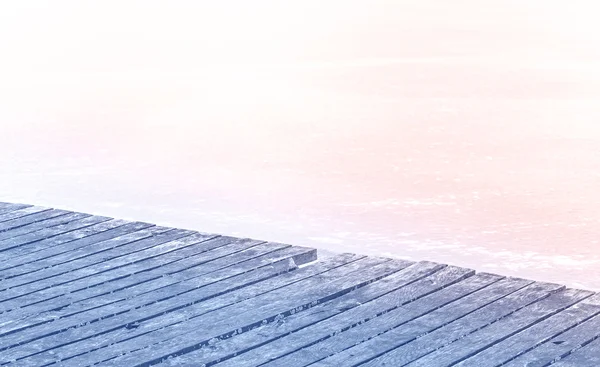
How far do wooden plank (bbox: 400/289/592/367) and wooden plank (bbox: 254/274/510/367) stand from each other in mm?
194

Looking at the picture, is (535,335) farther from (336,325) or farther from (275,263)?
(275,263)

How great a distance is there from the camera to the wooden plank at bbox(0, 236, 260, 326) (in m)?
4.13

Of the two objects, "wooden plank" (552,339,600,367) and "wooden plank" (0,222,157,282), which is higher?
"wooden plank" (0,222,157,282)

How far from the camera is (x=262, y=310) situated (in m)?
3.99

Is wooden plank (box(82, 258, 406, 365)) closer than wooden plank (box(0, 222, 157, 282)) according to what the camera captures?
Yes

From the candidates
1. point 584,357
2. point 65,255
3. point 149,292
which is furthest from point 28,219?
point 584,357

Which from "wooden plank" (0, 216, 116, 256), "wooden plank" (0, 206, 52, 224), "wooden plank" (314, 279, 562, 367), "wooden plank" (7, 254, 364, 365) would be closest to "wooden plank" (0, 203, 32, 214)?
"wooden plank" (0, 206, 52, 224)

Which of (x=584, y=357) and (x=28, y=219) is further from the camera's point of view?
(x=28, y=219)

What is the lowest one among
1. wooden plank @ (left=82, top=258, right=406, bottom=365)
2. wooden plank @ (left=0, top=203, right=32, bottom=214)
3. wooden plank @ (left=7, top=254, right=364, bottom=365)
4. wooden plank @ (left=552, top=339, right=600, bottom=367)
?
wooden plank @ (left=552, top=339, right=600, bottom=367)

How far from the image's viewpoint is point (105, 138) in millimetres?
10055

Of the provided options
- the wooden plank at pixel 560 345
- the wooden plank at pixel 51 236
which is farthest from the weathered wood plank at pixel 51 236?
the wooden plank at pixel 560 345

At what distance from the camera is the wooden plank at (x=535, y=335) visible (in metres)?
3.48

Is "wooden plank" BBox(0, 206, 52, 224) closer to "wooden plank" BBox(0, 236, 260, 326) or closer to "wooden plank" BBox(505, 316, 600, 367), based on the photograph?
"wooden plank" BBox(0, 236, 260, 326)

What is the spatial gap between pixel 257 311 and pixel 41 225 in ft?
5.53
